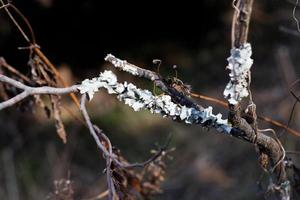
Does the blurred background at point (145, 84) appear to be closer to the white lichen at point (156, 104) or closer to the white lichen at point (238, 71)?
the white lichen at point (156, 104)

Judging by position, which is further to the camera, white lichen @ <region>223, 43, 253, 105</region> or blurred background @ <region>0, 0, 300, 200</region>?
blurred background @ <region>0, 0, 300, 200</region>

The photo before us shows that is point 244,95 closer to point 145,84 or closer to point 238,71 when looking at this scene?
point 238,71

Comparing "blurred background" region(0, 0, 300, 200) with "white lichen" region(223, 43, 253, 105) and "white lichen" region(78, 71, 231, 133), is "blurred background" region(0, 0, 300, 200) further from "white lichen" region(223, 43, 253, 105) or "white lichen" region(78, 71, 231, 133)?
"white lichen" region(223, 43, 253, 105)

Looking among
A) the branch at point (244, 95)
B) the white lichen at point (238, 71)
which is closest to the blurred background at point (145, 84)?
the branch at point (244, 95)

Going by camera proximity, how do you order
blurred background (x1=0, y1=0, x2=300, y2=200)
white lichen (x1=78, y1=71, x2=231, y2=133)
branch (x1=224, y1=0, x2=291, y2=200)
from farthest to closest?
blurred background (x1=0, y1=0, x2=300, y2=200), white lichen (x1=78, y1=71, x2=231, y2=133), branch (x1=224, y1=0, x2=291, y2=200)

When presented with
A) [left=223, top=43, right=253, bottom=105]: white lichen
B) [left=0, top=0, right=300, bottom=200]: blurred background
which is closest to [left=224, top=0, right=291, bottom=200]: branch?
[left=223, top=43, right=253, bottom=105]: white lichen

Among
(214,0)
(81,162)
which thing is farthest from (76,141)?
(214,0)

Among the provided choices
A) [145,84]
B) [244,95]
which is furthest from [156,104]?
[145,84]
